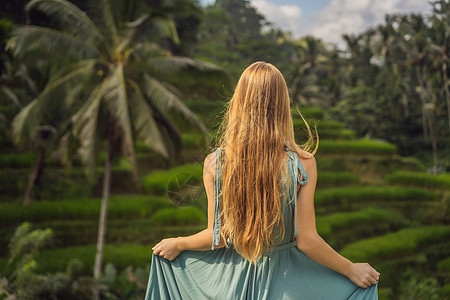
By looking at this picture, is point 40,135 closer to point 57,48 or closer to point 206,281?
point 57,48

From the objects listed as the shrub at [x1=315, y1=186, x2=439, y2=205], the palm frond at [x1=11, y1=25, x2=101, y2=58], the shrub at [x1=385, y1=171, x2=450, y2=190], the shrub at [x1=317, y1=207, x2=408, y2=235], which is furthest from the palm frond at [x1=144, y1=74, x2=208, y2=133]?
the shrub at [x1=385, y1=171, x2=450, y2=190]

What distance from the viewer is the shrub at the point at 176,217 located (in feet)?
30.0

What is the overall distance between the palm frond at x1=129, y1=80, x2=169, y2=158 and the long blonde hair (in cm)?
506

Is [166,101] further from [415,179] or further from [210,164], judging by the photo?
[415,179]

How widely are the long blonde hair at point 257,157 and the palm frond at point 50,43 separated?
19.1 feet

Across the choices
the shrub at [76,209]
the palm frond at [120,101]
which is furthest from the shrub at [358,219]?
the palm frond at [120,101]

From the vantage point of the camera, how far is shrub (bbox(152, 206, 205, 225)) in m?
9.16

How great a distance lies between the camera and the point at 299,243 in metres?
1.18

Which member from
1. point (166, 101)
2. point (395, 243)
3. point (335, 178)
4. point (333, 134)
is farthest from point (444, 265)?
point (166, 101)

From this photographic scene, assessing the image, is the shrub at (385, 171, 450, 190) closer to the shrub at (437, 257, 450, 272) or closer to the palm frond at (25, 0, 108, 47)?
the shrub at (437, 257, 450, 272)

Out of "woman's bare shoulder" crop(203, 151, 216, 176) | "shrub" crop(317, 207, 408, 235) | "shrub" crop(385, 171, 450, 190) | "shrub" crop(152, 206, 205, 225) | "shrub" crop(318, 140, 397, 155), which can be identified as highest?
"shrub" crop(318, 140, 397, 155)

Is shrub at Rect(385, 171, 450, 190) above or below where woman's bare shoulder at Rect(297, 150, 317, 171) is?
below

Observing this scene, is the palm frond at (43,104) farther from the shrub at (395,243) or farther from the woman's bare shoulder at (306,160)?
the shrub at (395,243)

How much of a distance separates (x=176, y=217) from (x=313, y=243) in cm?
831
